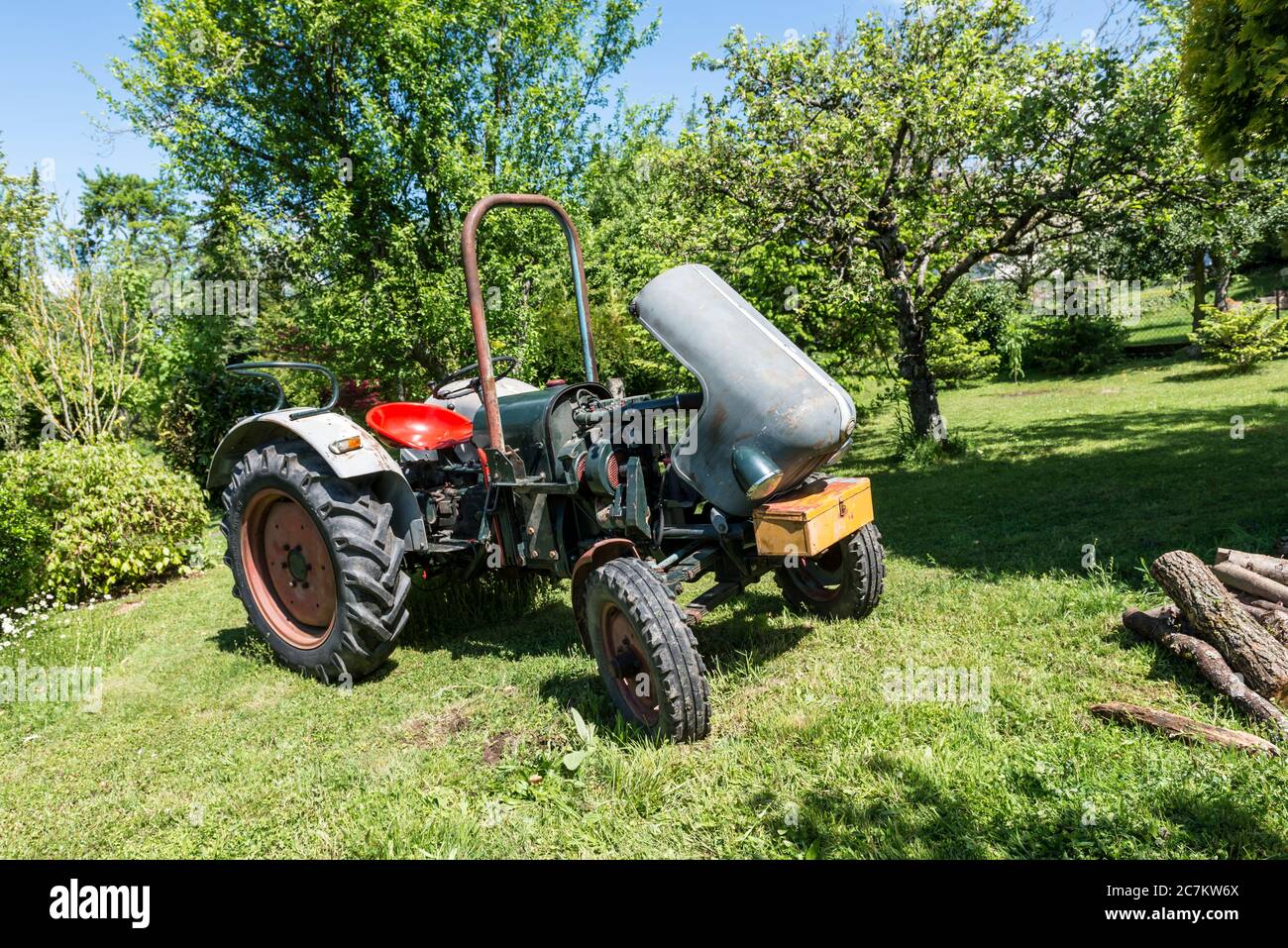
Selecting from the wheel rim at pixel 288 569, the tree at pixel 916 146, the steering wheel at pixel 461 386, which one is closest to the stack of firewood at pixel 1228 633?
the steering wheel at pixel 461 386

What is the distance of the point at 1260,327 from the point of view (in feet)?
49.2

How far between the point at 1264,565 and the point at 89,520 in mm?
9135

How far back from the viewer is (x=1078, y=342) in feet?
65.4

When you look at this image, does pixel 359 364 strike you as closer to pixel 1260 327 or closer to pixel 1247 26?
pixel 1247 26

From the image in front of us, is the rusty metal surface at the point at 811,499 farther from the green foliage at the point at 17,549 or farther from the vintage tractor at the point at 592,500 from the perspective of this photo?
the green foliage at the point at 17,549

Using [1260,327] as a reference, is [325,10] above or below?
above

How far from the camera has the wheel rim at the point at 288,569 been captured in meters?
4.73

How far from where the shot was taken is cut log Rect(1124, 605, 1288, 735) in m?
3.07

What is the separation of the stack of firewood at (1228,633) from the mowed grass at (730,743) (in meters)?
0.10

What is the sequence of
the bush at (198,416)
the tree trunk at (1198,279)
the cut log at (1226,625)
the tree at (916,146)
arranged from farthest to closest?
the tree trunk at (1198,279) → the bush at (198,416) → the tree at (916,146) → the cut log at (1226,625)

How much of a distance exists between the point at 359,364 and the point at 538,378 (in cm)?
400

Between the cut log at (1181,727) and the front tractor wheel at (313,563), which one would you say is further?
the front tractor wheel at (313,563)

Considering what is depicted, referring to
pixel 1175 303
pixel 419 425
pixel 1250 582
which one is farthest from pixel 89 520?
pixel 1175 303
